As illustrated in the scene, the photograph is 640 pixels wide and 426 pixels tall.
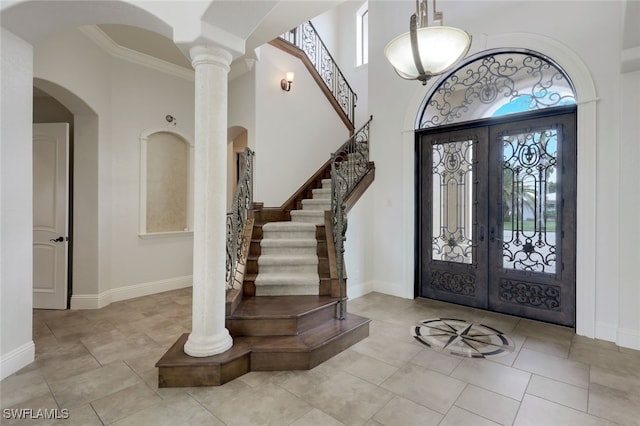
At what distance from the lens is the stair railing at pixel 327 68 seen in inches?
251

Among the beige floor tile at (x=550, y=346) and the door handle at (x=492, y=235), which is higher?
the door handle at (x=492, y=235)

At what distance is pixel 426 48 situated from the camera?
244 cm

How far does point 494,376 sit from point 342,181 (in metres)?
3.16

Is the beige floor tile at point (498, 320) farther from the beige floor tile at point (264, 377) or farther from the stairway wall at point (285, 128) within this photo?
the stairway wall at point (285, 128)

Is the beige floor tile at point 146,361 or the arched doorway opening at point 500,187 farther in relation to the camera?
the arched doorway opening at point 500,187

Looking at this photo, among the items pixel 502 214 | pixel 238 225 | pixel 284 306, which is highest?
pixel 502 214

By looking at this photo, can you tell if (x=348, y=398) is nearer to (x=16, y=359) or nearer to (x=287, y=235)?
(x=287, y=235)

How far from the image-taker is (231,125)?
5.34 metres

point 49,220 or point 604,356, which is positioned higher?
point 49,220

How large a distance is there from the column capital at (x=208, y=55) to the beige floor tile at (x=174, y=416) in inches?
96.7

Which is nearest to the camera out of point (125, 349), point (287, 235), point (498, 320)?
point (125, 349)

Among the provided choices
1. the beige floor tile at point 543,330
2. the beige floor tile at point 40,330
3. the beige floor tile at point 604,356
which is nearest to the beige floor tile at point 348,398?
the beige floor tile at point 604,356

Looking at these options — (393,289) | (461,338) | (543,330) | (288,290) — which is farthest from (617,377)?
(288,290)

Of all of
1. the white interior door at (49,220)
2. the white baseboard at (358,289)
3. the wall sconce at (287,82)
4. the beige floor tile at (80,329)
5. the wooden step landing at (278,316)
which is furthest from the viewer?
the wall sconce at (287,82)
